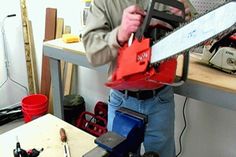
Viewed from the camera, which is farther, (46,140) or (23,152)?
(46,140)

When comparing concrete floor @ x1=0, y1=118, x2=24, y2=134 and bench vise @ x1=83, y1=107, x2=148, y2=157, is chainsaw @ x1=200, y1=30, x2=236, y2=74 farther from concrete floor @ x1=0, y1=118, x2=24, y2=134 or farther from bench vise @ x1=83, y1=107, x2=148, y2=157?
concrete floor @ x1=0, y1=118, x2=24, y2=134

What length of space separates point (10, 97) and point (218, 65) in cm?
210

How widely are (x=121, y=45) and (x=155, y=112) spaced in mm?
379

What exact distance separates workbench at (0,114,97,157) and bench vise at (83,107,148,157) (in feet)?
0.77

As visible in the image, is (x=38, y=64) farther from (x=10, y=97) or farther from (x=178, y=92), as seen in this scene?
(x=178, y=92)

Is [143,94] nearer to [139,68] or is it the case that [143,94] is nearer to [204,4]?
[139,68]

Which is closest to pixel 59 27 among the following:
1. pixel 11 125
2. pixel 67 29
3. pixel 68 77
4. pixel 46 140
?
pixel 67 29

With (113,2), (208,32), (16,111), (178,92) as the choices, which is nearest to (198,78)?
(178,92)

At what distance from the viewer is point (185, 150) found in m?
1.93

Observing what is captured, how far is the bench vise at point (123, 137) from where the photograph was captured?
760mm

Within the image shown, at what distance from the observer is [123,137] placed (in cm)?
80

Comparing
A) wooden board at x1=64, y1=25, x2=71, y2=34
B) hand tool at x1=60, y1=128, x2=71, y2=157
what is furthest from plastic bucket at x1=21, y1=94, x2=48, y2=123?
hand tool at x1=60, y1=128, x2=71, y2=157

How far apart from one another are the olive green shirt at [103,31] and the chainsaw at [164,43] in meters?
0.12

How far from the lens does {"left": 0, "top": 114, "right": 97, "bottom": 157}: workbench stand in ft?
3.38
